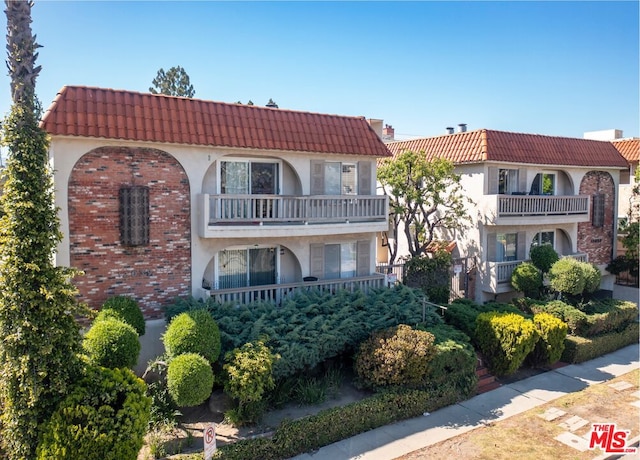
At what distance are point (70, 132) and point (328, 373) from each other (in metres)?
9.45

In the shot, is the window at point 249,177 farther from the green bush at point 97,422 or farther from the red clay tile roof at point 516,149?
the red clay tile roof at point 516,149

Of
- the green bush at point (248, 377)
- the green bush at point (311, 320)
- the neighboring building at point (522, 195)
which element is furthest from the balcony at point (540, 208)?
the green bush at point (248, 377)

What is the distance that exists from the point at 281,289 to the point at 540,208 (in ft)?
43.0

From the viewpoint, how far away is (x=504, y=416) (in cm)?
1300

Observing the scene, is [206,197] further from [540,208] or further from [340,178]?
[540,208]

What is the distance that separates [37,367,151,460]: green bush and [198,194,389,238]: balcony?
5807 millimetres

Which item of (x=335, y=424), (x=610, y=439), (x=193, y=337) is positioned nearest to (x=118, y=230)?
(x=193, y=337)

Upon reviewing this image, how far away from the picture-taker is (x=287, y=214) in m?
15.2

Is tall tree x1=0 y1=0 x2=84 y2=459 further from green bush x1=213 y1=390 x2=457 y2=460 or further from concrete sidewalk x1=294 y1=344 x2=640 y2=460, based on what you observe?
concrete sidewalk x1=294 y1=344 x2=640 y2=460

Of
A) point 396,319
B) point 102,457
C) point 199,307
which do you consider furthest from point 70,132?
point 396,319

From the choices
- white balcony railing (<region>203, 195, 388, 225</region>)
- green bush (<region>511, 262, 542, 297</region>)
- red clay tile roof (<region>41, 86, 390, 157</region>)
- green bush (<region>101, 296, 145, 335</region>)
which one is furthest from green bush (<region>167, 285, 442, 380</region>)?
Answer: green bush (<region>511, 262, 542, 297</region>)

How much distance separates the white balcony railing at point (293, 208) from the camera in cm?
1419

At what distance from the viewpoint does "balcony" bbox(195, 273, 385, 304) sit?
14289mm

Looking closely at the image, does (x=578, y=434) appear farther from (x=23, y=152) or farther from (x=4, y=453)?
(x=23, y=152)
